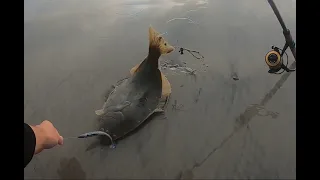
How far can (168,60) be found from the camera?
164 cm

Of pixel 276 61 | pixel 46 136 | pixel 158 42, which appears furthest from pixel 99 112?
pixel 276 61

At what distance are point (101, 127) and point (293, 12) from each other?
93 cm

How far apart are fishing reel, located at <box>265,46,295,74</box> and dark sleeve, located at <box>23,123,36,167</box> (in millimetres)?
992

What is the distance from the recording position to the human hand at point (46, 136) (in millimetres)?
A: 1576

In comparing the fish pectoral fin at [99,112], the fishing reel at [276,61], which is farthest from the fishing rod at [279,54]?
the fish pectoral fin at [99,112]

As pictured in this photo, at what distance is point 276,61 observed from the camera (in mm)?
1602

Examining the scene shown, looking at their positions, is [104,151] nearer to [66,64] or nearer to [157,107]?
[157,107]

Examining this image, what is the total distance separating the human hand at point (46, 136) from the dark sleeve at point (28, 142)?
0.03 m

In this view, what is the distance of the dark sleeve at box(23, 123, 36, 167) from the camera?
151 centimetres

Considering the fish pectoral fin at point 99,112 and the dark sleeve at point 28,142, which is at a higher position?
the fish pectoral fin at point 99,112

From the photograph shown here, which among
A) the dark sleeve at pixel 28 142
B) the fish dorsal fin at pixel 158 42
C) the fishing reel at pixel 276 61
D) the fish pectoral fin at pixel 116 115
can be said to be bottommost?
the dark sleeve at pixel 28 142

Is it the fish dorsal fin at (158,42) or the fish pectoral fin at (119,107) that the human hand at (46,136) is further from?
the fish dorsal fin at (158,42)
